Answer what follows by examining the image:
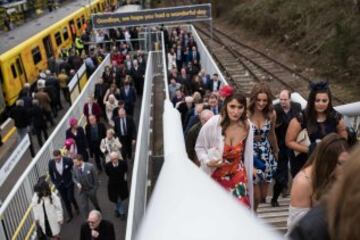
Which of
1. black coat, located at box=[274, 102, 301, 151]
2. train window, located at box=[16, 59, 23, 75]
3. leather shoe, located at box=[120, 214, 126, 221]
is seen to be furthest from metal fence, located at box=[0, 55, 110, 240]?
train window, located at box=[16, 59, 23, 75]

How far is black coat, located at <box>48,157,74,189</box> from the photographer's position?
7941 millimetres

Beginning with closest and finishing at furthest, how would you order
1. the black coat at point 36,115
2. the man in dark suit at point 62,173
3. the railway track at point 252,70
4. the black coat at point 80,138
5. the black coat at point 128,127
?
the man in dark suit at point 62,173 < the black coat at point 80,138 < the black coat at point 128,127 < the black coat at point 36,115 < the railway track at point 252,70

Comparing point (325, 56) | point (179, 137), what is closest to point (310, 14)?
point (325, 56)

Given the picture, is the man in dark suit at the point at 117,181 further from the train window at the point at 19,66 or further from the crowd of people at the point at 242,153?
the train window at the point at 19,66

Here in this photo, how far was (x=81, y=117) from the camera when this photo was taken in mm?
12891

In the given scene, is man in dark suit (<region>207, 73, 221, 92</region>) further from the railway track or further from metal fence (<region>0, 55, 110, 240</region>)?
metal fence (<region>0, 55, 110, 240</region>)

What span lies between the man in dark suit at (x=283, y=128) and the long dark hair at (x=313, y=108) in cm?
90

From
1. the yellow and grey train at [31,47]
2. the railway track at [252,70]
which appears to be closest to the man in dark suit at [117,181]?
the railway track at [252,70]

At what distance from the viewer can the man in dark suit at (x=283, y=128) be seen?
552 centimetres

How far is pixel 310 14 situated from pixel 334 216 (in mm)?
25561

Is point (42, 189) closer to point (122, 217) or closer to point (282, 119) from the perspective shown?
point (122, 217)

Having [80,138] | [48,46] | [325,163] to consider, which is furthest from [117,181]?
[48,46]

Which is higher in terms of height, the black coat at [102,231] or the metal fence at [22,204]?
the black coat at [102,231]

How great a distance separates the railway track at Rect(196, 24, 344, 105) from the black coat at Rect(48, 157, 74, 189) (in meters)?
9.33
